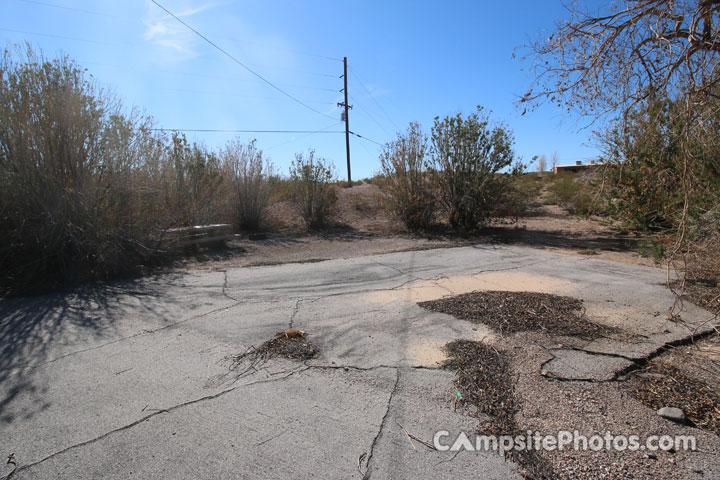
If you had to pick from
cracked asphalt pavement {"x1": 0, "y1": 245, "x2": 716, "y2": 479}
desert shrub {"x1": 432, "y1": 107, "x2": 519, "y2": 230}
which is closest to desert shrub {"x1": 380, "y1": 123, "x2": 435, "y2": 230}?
desert shrub {"x1": 432, "y1": 107, "x2": 519, "y2": 230}

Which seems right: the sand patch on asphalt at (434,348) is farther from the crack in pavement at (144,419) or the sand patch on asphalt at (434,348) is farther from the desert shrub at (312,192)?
the desert shrub at (312,192)

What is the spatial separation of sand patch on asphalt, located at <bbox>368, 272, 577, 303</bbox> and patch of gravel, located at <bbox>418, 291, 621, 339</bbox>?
14.2 inches

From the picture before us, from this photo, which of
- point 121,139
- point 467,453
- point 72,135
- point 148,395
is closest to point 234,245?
point 121,139

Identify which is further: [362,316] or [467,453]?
[362,316]

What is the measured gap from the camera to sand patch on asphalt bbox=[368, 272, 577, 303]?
5684 millimetres

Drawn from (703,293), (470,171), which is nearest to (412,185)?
(470,171)

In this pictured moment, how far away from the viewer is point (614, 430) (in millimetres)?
2521

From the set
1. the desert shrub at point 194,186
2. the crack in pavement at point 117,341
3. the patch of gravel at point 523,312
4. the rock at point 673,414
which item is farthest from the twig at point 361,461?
the desert shrub at point 194,186

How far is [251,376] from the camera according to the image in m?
3.40

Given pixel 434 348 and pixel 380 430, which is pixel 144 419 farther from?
pixel 434 348

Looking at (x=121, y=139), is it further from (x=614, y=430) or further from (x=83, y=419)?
(x=614, y=430)

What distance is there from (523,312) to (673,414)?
1.98 meters

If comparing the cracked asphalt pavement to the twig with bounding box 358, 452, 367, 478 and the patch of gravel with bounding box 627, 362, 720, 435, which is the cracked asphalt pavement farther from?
the patch of gravel with bounding box 627, 362, 720, 435

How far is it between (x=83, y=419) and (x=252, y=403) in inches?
47.3
